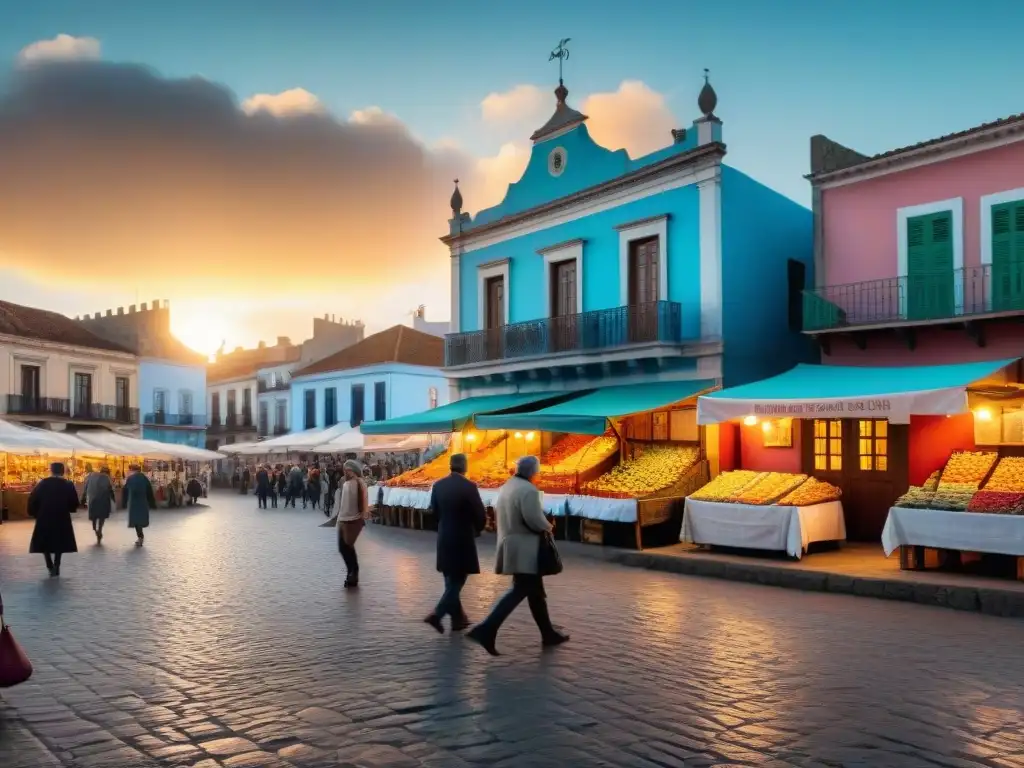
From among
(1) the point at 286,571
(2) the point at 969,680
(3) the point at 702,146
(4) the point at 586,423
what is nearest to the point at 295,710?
(2) the point at 969,680

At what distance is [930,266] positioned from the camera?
14883 mm

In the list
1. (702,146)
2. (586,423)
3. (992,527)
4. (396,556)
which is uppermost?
(702,146)

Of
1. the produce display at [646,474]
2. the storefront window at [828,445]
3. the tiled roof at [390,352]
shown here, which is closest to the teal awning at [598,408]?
the produce display at [646,474]

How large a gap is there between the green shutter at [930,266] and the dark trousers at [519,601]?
32.1 feet

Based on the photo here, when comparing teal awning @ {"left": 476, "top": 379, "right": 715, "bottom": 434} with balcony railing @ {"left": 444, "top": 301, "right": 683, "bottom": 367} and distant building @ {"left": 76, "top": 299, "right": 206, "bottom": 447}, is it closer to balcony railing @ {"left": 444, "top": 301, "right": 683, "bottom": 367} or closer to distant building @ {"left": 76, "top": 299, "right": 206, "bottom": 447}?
balcony railing @ {"left": 444, "top": 301, "right": 683, "bottom": 367}

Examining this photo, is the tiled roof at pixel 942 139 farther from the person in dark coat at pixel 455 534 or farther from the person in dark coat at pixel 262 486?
the person in dark coat at pixel 262 486

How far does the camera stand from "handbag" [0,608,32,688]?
5.73m

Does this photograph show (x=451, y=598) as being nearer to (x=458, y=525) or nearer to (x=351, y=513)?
Answer: (x=458, y=525)

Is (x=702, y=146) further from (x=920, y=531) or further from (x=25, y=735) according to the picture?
(x=25, y=735)

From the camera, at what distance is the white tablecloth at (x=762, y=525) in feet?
41.4

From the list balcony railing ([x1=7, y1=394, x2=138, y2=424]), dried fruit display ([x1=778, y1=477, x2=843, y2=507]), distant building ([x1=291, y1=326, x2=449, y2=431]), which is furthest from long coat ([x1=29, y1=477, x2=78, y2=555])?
balcony railing ([x1=7, y1=394, x2=138, y2=424])

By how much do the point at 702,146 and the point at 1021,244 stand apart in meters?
5.95

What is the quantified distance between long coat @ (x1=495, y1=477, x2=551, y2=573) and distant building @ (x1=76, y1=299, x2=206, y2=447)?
41802 millimetres

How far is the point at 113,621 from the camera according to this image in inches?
347
